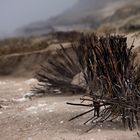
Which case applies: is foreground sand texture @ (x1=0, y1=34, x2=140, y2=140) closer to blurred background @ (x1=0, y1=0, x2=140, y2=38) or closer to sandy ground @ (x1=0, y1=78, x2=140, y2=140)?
sandy ground @ (x1=0, y1=78, x2=140, y2=140)

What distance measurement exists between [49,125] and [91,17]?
69.4 ft

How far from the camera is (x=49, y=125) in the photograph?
475 centimetres

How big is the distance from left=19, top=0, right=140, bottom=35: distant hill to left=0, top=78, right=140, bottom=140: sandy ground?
524 inches

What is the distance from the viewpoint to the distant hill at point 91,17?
73.1 ft

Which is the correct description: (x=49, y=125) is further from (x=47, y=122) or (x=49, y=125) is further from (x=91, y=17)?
(x=91, y=17)

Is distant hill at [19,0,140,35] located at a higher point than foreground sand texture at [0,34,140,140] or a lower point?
higher

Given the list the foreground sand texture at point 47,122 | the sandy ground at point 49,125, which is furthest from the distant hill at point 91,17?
the sandy ground at point 49,125

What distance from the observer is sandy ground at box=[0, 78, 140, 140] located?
4.26 m

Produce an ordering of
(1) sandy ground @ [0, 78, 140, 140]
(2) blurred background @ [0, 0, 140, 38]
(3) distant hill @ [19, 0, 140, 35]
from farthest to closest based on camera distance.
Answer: (2) blurred background @ [0, 0, 140, 38] < (3) distant hill @ [19, 0, 140, 35] < (1) sandy ground @ [0, 78, 140, 140]

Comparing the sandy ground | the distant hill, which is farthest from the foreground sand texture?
the distant hill

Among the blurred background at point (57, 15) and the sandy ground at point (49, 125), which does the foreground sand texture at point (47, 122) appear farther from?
the blurred background at point (57, 15)

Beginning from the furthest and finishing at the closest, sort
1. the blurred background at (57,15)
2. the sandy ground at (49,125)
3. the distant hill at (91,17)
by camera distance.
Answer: the blurred background at (57,15) < the distant hill at (91,17) < the sandy ground at (49,125)

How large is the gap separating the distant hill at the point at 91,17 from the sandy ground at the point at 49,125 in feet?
43.6

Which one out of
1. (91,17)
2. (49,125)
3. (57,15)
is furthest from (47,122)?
(57,15)
